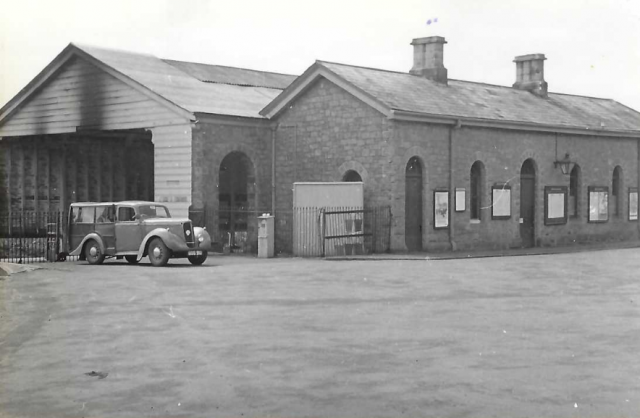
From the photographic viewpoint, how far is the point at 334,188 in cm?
2514

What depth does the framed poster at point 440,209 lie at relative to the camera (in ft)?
86.0

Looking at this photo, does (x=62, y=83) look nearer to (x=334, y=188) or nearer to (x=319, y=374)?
(x=334, y=188)

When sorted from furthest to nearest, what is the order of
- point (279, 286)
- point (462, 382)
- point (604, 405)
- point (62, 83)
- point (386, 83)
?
point (62, 83)
point (386, 83)
point (279, 286)
point (462, 382)
point (604, 405)

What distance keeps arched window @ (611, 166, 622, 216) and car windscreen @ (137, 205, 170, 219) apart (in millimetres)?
18817

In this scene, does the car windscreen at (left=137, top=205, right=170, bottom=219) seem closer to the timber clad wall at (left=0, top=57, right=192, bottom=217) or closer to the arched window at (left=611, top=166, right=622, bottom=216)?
the timber clad wall at (left=0, top=57, right=192, bottom=217)

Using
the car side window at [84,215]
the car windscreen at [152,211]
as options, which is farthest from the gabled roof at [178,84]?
the car side window at [84,215]

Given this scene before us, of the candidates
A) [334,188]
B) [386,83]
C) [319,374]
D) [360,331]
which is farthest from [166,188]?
[319,374]

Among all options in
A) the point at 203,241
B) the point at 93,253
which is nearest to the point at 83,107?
the point at 93,253

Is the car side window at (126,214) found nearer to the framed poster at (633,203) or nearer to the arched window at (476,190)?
the arched window at (476,190)

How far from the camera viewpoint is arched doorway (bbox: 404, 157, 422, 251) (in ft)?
84.7

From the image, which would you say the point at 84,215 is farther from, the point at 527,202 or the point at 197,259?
the point at 527,202

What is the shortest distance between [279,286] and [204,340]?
236 inches

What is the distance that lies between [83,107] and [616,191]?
19.9m

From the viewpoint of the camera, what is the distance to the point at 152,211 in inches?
864
